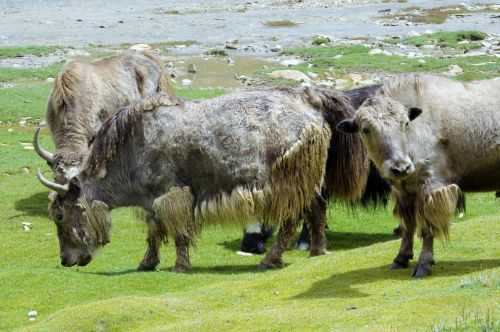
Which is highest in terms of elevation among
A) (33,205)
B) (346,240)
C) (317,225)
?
(317,225)

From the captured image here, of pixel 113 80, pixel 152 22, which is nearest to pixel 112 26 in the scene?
pixel 152 22

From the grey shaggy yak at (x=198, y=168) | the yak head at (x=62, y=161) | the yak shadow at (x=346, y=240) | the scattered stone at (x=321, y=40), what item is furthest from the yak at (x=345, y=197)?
the scattered stone at (x=321, y=40)

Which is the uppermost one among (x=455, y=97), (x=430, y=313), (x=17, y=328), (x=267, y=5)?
(x=455, y=97)

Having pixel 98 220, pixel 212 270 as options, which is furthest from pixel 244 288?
pixel 98 220

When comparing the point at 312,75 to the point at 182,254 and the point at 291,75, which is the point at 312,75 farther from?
the point at 182,254

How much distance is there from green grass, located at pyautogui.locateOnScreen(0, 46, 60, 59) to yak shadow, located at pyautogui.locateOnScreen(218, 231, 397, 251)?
2420 centimetres

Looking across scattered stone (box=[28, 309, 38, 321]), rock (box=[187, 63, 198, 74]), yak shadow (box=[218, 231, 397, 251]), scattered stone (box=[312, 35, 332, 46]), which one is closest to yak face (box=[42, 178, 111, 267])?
scattered stone (box=[28, 309, 38, 321])

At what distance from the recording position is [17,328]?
11.8m

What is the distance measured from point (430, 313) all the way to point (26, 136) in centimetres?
1613

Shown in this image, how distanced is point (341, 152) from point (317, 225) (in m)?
0.97

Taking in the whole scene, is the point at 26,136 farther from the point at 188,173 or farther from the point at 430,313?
the point at 430,313

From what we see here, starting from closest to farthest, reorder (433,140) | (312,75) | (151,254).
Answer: (433,140), (151,254), (312,75)

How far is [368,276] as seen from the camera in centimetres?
1177

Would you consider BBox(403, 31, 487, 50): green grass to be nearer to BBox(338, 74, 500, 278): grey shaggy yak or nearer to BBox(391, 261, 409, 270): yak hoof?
BBox(391, 261, 409, 270): yak hoof
